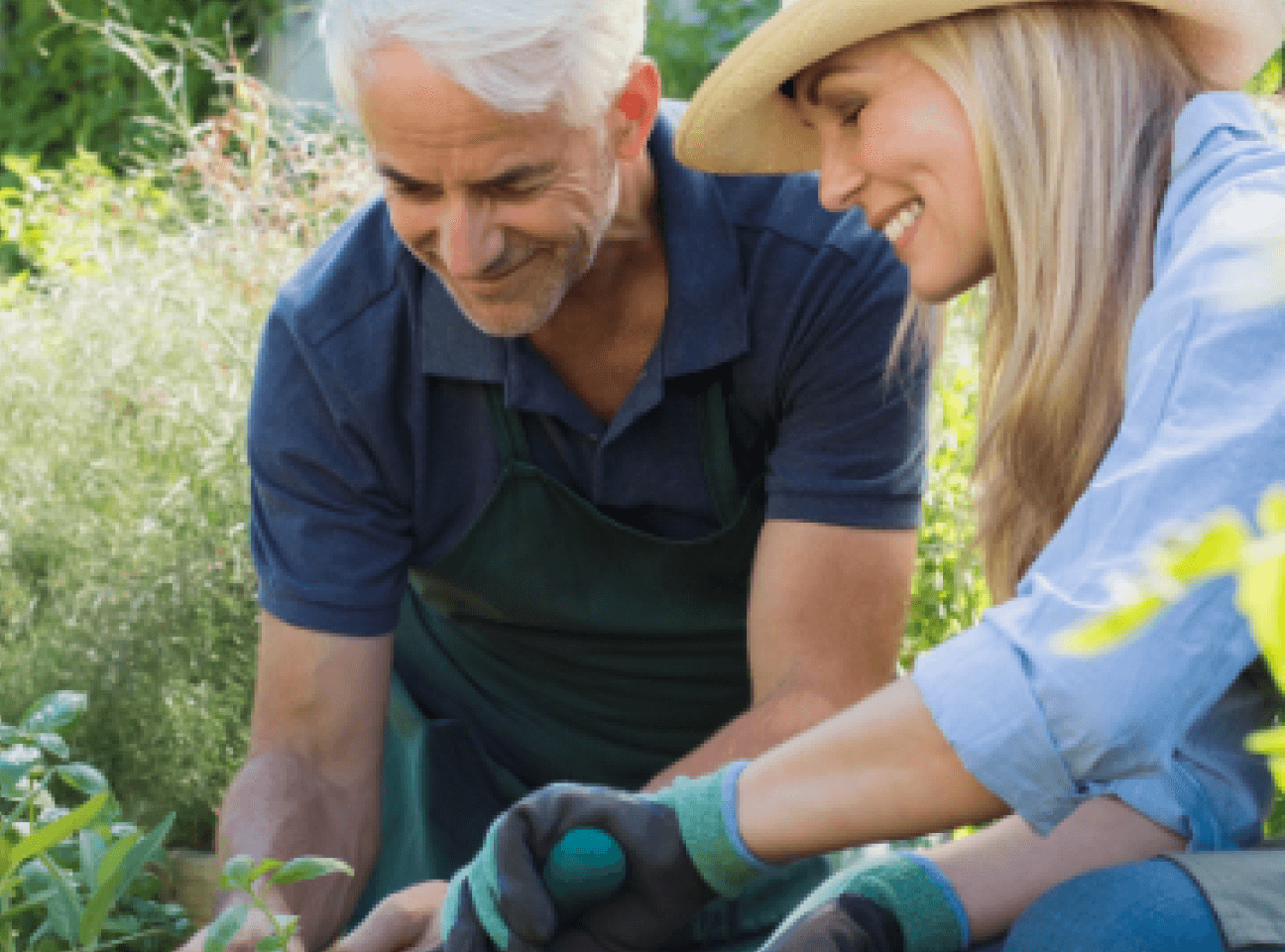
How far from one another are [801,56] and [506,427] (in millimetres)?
705

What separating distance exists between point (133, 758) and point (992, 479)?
6.06 feet

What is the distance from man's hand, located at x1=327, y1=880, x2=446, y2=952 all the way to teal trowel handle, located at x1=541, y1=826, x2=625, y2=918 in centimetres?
45

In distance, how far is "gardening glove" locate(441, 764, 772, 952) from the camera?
132 centimetres

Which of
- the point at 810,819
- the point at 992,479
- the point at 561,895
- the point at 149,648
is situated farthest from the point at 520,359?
the point at 149,648

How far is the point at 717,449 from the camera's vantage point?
2.05 m

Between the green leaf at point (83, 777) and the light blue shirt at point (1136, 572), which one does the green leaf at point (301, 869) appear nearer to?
the green leaf at point (83, 777)

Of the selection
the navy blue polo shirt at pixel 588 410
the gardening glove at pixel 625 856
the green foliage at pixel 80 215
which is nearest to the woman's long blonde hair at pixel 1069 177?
the gardening glove at pixel 625 856

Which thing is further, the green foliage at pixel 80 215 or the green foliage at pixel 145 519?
the green foliage at pixel 80 215

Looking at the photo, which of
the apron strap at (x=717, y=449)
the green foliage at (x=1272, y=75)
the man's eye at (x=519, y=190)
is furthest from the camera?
the green foliage at (x=1272, y=75)

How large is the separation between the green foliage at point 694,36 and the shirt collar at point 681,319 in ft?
9.90

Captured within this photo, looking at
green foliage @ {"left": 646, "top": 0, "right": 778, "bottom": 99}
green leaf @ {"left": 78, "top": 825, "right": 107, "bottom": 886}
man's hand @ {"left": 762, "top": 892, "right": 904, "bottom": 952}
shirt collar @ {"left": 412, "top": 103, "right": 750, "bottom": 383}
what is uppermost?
shirt collar @ {"left": 412, "top": 103, "right": 750, "bottom": 383}

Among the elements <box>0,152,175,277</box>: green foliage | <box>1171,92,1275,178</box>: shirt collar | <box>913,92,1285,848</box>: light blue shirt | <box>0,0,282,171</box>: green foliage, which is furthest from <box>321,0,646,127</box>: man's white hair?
<box>0,0,282,171</box>: green foliage

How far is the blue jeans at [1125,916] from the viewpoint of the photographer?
119 cm

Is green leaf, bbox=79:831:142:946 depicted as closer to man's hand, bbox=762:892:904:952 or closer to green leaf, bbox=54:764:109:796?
green leaf, bbox=54:764:109:796
